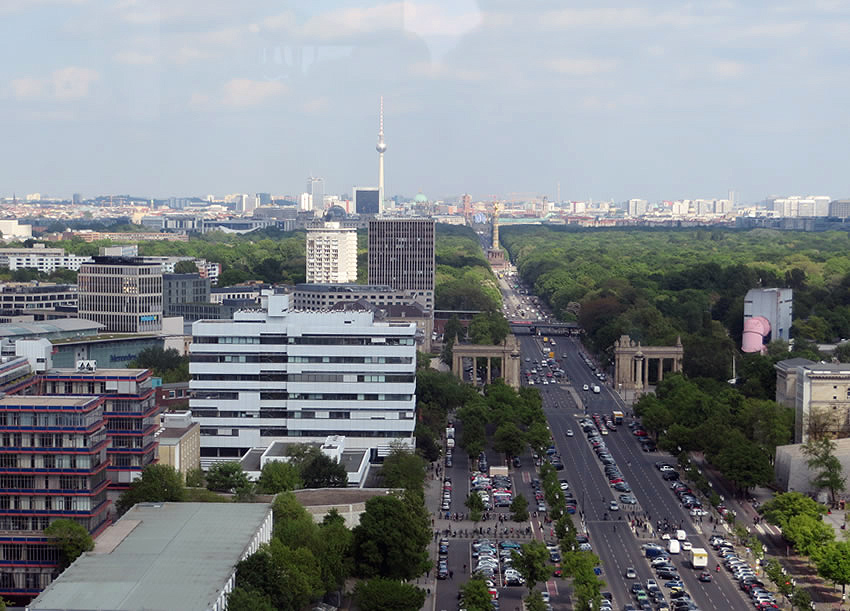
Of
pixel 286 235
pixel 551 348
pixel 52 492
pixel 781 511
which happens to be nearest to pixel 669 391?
pixel 781 511

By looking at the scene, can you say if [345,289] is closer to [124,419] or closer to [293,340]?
[293,340]

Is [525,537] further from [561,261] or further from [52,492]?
[561,261]

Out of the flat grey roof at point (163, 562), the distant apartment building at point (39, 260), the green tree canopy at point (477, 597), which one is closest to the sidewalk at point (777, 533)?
the green tree canopy at point (477, 597)

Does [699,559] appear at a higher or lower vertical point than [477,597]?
lower

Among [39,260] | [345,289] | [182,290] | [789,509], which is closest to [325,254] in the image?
[345,289]

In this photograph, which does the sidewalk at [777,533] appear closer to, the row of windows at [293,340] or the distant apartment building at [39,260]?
the row of windows at [293,340]

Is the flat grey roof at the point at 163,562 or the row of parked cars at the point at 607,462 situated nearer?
the flat grey roof at the point at 163,562

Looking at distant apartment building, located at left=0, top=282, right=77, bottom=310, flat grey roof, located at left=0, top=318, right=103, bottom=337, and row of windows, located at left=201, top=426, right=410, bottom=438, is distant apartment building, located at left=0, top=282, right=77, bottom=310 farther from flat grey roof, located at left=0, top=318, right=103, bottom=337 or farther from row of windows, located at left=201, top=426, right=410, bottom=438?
row of windows, located at left=201, top=426, right=410, bottom=438
